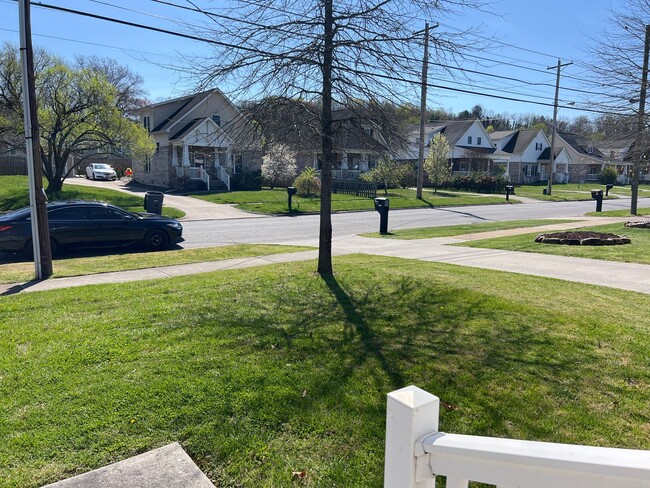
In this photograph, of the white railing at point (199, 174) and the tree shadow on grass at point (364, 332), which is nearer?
the tree shadow on grass at point (364, 332)

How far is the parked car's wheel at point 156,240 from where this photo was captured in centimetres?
1373

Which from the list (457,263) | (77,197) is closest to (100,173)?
(77,197)

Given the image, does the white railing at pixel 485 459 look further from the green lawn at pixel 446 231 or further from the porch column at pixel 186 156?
the porch column at pixel 186 156

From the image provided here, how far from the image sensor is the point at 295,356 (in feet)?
15.2

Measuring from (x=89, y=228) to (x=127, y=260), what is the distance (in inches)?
91.6

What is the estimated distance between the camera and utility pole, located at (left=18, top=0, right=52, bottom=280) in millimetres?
8992

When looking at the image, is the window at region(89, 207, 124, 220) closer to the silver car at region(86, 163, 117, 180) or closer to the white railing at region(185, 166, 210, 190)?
the white railing at region(185, 166, 210, 190)

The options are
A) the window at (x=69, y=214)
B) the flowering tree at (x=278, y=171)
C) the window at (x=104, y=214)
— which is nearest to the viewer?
the window at (x=69, y=214)

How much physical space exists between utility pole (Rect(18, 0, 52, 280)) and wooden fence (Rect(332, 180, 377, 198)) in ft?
91.5

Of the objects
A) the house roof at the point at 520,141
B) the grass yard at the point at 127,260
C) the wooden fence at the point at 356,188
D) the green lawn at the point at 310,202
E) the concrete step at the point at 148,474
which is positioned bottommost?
the grass yard at the point at 127,260

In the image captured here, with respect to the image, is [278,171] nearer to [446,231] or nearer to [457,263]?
[446,231]

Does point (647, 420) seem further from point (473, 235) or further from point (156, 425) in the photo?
point (473, 235)

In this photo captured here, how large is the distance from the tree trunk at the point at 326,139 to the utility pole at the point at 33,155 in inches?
210

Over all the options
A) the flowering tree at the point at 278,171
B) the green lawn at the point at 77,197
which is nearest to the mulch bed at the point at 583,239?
the green lawn at the point at 77,197
